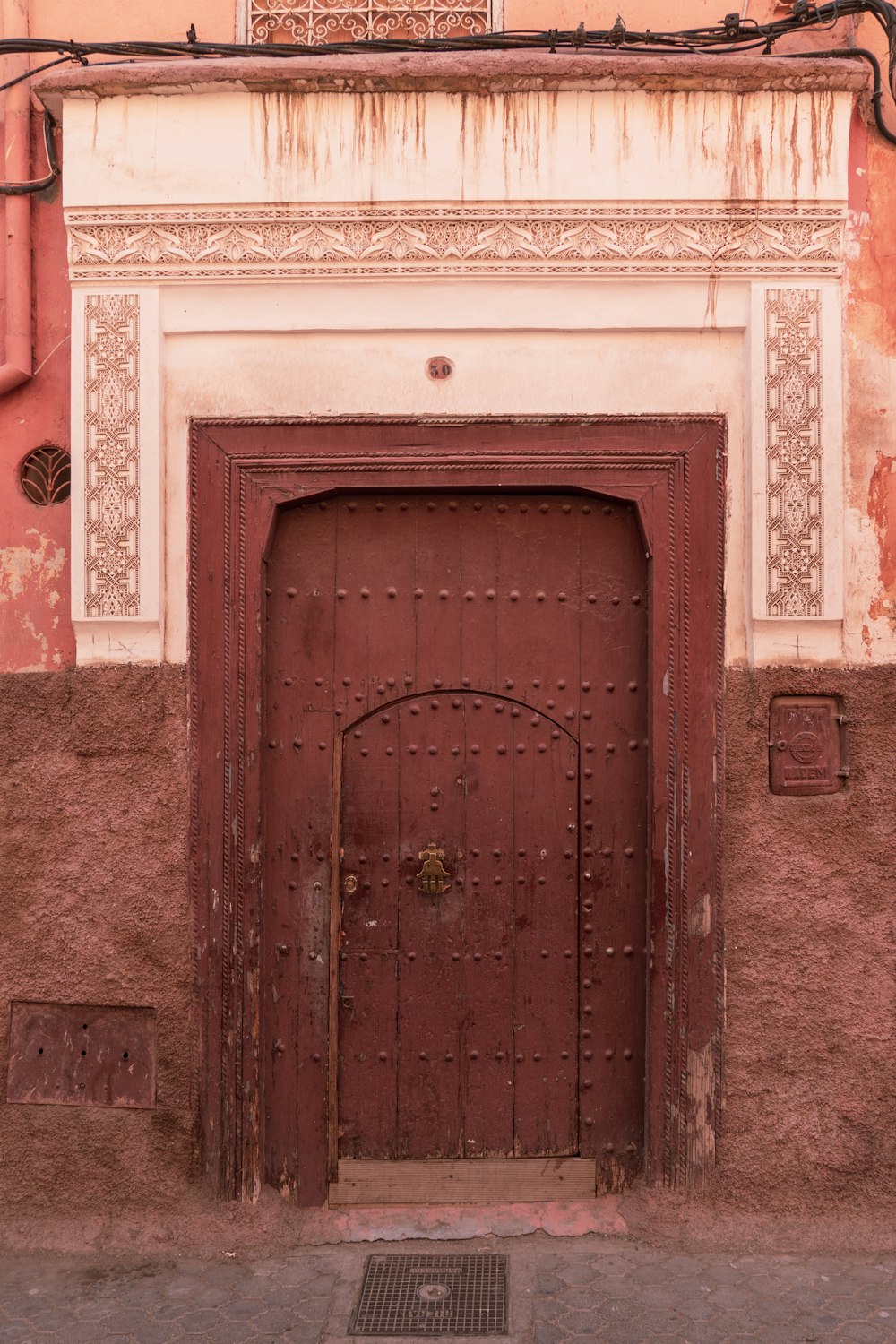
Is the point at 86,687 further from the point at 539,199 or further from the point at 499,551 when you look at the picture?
the point at 539,199

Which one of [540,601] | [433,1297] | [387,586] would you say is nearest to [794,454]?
[540,601]

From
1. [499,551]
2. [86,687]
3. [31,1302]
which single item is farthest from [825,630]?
[31,1302]

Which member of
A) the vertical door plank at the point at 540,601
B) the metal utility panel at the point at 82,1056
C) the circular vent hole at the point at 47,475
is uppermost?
the circular vent hole at the point at 47,475

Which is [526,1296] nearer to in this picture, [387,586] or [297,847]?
[297,847]

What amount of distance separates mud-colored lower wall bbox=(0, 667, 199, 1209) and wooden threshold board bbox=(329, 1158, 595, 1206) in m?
0.55

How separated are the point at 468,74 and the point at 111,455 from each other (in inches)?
64.2

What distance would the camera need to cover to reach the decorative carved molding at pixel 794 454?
3.64 m

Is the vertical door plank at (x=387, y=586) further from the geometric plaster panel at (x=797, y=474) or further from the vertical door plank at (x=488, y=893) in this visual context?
the geometric plaster panel at (x=797, y=474)

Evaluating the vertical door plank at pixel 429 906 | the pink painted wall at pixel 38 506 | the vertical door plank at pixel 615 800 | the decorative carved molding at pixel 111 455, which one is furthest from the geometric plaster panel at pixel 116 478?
the vertical door plank at pixel 615 800

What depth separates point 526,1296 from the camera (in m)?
3.30

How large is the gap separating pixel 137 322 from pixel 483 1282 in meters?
3.10

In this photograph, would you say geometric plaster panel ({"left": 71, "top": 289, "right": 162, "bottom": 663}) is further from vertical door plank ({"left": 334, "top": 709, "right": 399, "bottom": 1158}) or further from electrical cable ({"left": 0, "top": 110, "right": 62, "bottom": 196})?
vertical door plank ({"left": 334, "top": 709, "right": 399, "bottom": 1158})

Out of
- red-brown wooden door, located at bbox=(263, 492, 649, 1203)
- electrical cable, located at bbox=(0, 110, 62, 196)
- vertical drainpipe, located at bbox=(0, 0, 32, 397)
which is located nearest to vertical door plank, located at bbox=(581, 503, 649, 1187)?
red-brown wooden door, located at bbox=(263, 492, 649, 1203)

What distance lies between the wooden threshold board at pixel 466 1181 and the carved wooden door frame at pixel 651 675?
0.91ft
